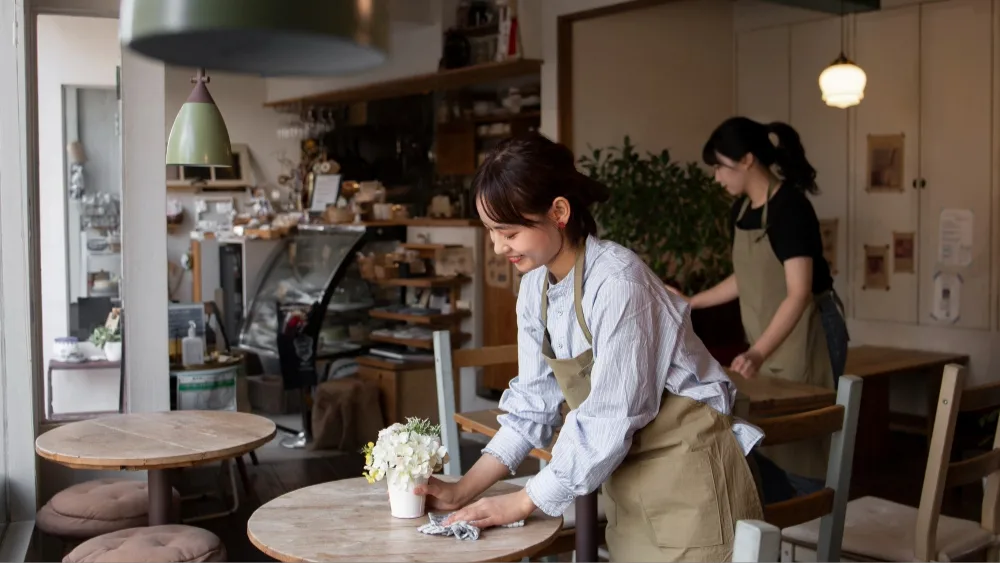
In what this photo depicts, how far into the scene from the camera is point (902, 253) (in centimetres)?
710

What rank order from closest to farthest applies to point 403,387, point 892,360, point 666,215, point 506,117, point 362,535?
1. point 362,535
2. point 892,360
3. point 666,215
4. point 403,387
5. point 506,117

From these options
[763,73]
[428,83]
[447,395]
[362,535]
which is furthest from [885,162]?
[362,535]

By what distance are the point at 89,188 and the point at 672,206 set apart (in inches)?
132

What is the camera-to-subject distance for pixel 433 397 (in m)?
6.83

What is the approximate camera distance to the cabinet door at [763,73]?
7704 millimetres

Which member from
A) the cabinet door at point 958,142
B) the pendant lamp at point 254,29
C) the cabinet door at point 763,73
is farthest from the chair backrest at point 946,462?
the cabinet door at point 763,73

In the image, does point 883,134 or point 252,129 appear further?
point 252,129

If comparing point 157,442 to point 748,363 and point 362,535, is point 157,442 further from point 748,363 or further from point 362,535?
point 748,363

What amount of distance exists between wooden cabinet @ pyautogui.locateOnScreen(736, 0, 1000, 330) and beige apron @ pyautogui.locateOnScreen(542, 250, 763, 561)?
522cm

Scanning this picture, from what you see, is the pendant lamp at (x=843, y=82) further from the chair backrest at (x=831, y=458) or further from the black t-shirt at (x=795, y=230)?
the chair backrest at (x=831, y=458)

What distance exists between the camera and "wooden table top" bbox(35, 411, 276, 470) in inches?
133

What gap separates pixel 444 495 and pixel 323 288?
479 centimetres

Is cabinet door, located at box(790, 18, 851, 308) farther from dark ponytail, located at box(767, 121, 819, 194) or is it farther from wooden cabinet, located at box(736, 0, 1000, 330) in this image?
dark ponytail, located at box(767, 121, 819, 194)

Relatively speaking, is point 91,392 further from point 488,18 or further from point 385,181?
point 385,181
